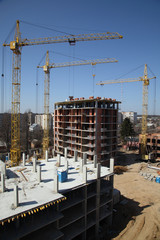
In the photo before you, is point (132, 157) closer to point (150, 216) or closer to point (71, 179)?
point (150, 216)

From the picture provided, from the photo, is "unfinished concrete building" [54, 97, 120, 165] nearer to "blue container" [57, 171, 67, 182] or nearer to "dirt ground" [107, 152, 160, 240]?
"dirt ground" [107, 152, 160, 240]

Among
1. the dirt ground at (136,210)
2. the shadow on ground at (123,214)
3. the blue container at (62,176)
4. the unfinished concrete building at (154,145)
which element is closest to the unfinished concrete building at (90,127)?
the dirt ground at (136,210)

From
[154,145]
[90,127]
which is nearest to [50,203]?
[90,127]

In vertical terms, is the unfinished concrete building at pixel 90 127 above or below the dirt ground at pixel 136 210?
above

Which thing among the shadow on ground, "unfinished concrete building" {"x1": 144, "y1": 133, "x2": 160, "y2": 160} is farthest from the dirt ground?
"unfinished concrete building" {"x1": 144, "y1": 133, "x2": 160, "y2": 160}

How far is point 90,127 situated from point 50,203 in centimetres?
3073

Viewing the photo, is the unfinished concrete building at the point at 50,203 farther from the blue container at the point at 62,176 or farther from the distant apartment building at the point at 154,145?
the distant apartment building at the point at 154,145

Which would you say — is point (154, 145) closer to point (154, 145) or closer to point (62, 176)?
point (154, 145)

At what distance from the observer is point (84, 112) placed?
1790 inches

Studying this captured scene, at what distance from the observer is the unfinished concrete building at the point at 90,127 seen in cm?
4344

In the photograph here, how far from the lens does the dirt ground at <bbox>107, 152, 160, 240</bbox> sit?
21.4m

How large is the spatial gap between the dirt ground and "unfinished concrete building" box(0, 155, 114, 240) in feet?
Answer: 8.16

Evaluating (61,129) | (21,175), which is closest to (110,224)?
(21,175)

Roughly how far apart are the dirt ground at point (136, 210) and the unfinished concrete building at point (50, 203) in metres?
2.49
